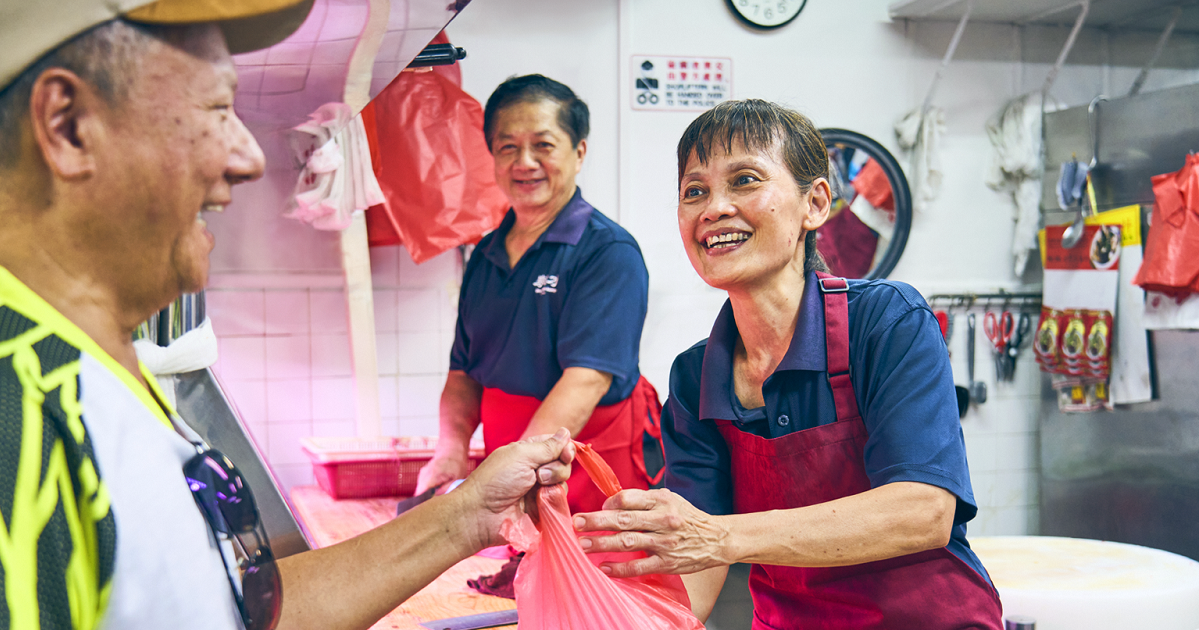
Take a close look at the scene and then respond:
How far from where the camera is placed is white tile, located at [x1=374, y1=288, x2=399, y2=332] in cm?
314

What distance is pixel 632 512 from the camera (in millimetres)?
1132

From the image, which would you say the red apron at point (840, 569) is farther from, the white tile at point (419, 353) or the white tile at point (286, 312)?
the white tile at point (286, 312)

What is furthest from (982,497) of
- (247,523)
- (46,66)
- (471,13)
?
(46,66)

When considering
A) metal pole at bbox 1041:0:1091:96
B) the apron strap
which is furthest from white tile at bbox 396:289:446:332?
metal pole at bbox 1041:0:1091:96

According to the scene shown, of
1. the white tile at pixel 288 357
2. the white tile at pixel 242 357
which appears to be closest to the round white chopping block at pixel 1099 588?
the white tile at pixel 288 357

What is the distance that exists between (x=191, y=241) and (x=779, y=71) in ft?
10.5

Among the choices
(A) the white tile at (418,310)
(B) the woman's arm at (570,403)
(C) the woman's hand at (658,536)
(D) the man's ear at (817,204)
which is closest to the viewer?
(C) the woman's hand at (658,536)

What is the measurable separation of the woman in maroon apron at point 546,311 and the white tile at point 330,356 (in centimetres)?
94

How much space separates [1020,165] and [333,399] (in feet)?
10.1

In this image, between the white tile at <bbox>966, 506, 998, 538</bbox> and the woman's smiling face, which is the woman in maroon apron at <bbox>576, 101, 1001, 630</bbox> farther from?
the white tile at <bbox>966, 506, 998, 538</bbox>

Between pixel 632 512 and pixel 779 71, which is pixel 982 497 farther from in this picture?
pixel 632 512

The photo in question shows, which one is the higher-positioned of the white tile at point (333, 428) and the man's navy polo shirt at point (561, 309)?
the man's navy polo shirt at point (561, 309)

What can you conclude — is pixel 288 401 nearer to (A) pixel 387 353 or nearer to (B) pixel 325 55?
(A) pixel 387 353

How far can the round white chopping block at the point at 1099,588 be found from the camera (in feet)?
5.45
